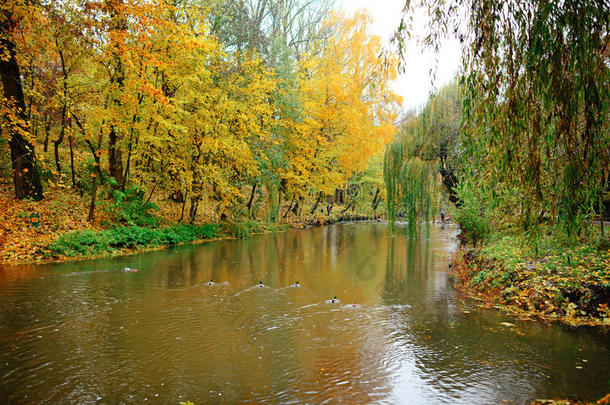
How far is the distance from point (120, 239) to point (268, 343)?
9.59 m

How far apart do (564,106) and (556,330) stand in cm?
452

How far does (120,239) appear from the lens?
13.8m

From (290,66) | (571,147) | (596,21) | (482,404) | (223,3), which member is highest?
(223,3)

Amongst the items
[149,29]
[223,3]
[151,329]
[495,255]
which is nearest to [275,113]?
[223,3]

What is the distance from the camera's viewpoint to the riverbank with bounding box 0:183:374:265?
11.5 m

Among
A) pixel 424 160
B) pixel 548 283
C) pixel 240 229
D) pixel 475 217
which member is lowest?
pixel 548 283

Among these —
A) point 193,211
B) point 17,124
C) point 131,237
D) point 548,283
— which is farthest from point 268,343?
point 193,211

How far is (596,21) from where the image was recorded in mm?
3965

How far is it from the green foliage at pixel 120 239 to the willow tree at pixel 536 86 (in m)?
11.6

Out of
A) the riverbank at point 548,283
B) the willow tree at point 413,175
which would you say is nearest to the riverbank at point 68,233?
the willow tree at point 413,175

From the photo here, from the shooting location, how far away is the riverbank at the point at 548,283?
7.26 metres

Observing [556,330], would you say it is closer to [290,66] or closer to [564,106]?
[564,106]

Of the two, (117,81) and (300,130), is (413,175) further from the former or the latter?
(117,81)

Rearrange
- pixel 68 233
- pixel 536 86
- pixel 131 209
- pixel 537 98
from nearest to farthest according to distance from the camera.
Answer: pixel 536 86 < pixel 537 98 < pixel 68 233 < pixel 131 209
